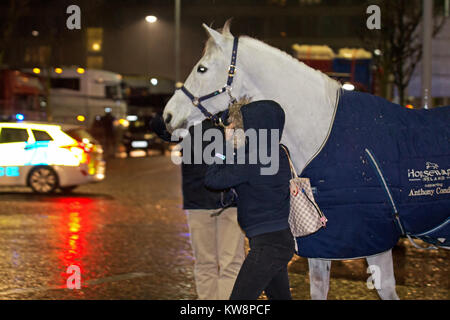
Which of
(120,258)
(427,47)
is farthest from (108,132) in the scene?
(120,258)

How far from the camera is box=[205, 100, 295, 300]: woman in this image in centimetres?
418

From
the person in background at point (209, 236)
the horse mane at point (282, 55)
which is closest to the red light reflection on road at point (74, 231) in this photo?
the person in background at point (209, 236)

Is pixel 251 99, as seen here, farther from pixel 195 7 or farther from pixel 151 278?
pixel 195 7

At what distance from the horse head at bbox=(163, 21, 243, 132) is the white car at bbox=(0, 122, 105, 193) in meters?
10.4

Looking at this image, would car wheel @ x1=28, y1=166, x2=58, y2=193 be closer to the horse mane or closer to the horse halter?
the horse halter

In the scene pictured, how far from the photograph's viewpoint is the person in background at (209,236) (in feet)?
18.8

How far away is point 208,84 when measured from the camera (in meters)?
4.84

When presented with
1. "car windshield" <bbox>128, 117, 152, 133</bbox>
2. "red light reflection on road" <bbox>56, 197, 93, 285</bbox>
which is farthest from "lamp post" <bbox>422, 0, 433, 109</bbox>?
"car windshield" <bbox>128, 117, 152, 133</bbox>

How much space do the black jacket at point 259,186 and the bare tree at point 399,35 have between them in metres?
14.6

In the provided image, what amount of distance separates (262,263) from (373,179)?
3.00ft

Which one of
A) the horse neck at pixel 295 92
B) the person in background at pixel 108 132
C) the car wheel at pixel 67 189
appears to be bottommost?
the car wheel at pixel 67 189

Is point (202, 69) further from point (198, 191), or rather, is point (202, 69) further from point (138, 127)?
point (138, 127)

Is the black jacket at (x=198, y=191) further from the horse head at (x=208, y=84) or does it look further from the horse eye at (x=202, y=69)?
the horse eye at (x=202, y=69)
